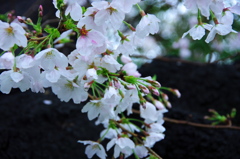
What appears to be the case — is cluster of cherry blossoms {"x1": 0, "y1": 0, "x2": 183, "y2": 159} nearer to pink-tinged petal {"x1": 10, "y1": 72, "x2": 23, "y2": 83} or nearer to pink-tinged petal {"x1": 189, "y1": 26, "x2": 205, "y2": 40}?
pink-tinged petal {"x1": 10, "y1": 72, "x2": 23, "y2": 83}

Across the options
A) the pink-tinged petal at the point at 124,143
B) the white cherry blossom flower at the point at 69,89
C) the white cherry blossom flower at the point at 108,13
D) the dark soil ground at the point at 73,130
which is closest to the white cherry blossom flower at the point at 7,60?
the white cherry blossom flower at the point at 69,89

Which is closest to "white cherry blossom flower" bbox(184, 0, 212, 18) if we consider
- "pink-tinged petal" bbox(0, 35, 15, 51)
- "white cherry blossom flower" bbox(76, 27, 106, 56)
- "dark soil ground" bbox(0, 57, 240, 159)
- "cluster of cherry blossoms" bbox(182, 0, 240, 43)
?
"cluster of cherry blossoms" bbox(182, 0, 240, 43)

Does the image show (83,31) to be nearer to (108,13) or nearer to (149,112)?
(108,13)

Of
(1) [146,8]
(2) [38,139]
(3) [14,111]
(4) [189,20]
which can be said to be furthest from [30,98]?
(4) [189,20]

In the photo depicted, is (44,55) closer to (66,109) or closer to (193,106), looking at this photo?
(66,109)

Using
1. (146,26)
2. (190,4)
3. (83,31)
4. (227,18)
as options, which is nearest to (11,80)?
(83,31)
